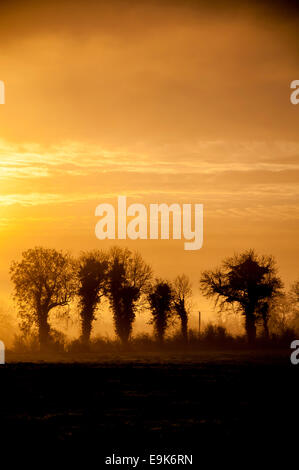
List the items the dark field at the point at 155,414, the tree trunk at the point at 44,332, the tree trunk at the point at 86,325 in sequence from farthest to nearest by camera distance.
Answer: the tree trunk at the point at 86,325, the tree trunk at the point at 44,332, the dark field at the point at 155,414

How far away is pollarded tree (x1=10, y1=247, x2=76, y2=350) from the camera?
90.2 metres

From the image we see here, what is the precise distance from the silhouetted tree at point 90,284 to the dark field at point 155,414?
4800cm

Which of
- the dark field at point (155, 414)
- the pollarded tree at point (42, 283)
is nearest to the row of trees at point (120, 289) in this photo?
the pollarded tree at point (42, 283)

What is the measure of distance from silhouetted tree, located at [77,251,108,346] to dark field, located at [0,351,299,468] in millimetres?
47995

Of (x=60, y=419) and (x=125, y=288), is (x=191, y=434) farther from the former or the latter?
(x=125, y=288)

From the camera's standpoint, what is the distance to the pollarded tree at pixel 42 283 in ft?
296

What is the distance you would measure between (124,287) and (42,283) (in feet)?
39.5

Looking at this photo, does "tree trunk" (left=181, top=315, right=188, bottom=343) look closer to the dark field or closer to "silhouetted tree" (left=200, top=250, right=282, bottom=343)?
"silhouetted tree" (left=200, top=250, right=282, bottom=343)

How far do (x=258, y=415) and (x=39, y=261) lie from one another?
72.4 m

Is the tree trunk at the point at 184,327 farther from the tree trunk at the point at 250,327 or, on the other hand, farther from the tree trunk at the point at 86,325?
the tree trunk at the point at 86,325

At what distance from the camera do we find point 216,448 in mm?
18500

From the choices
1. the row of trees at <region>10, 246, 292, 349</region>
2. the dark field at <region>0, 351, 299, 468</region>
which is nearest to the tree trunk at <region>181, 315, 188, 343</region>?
the row of trees at <region>10, 246, 292, 349</region>

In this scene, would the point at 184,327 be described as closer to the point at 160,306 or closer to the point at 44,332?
the point at 160,306

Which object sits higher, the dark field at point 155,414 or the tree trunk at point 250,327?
the tree trunk at point 250,327
